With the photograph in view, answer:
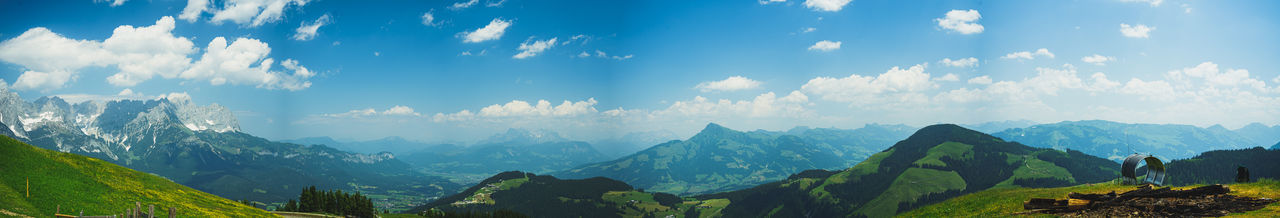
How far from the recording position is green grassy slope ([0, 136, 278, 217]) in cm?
3306

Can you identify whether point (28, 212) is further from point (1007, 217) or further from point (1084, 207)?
point (1084, 207)

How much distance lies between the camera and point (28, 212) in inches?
1206

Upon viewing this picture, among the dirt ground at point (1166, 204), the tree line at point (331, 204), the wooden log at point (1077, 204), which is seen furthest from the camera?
the tree line at point (331, 204)

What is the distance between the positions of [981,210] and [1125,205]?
27.0 feet

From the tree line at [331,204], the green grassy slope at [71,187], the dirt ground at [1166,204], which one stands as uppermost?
the green grassy slope at [71,187]

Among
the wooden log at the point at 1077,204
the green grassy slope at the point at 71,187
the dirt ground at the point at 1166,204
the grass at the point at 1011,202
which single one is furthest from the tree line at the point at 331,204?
the dirt ground at the point at 1166,204

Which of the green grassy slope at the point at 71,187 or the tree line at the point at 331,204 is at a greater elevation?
the green grassy slope at the point at 71,187

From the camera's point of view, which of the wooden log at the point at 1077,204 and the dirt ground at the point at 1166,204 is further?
the wooden log at the point at 1077,204

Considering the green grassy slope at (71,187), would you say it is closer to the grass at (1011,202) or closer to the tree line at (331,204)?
the grass at (1011,202)

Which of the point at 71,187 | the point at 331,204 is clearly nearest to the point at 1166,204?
the point at 71,187

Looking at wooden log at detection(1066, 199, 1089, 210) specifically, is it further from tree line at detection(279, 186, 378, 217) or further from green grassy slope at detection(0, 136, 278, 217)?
tree line at detection(279, 186, 378, 217)

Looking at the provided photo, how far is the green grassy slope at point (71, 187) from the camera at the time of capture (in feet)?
108

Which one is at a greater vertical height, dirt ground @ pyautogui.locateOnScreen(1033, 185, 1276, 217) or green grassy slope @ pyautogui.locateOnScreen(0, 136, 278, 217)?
green grassy slope @ pyautogui.locateOnScreen(0, 136, 278, 217)

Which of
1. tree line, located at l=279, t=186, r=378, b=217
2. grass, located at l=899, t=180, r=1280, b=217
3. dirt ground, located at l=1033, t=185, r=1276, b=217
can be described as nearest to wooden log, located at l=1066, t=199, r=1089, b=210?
dirt ground, located at l=1033, t=185, r=1276, b=217
